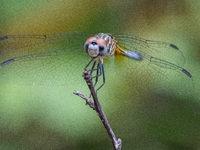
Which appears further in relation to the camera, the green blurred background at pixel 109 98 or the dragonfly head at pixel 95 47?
the green blurred background at pixel 109 98

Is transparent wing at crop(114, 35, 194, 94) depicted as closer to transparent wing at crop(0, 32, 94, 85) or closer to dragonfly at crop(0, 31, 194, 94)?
dragonfly at crop(0, 31, 194, 94)

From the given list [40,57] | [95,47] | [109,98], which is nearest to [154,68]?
[109,98]

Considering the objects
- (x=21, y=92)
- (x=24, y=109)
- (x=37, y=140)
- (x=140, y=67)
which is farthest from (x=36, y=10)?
(x=37, y=140)

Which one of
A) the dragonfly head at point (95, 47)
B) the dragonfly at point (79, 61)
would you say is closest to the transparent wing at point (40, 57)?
the dragonfly at point (79, 61)

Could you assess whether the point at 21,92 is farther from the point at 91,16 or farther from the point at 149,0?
the point at 149,0

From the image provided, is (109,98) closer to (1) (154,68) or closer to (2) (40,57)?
(1) (154,68)

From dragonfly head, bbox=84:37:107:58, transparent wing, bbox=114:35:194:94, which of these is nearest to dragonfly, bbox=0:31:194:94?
transparent wing, bbox=114:35:194:94

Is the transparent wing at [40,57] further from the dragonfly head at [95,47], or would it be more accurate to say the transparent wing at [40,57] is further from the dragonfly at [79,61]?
the dragonfly head at [95,47]
